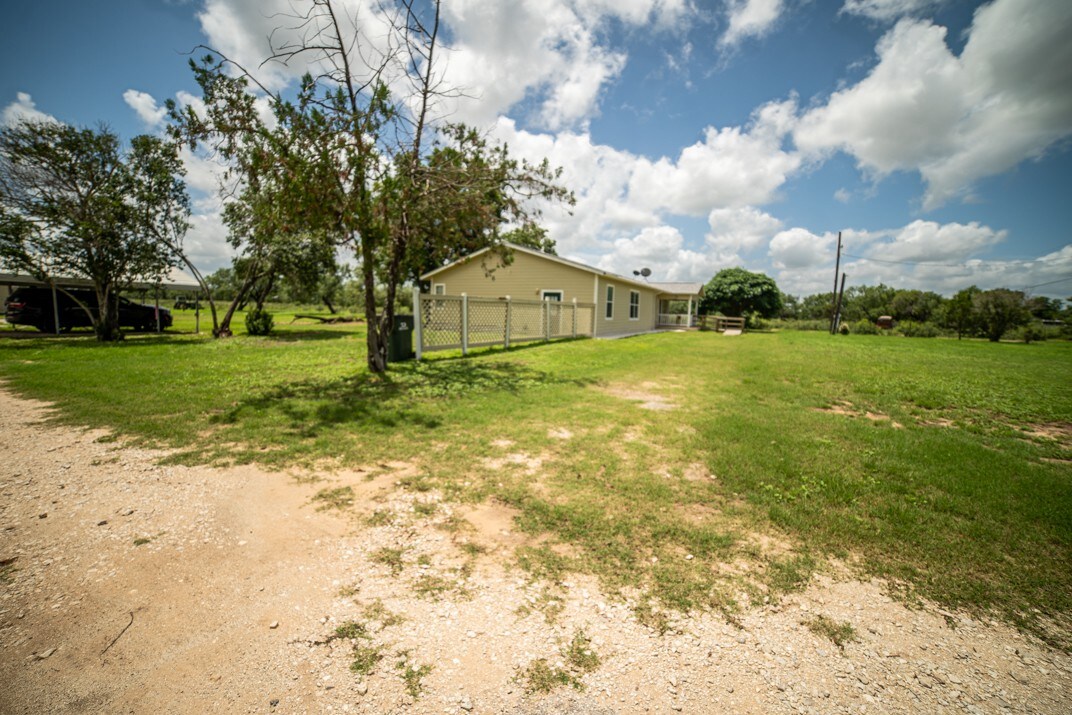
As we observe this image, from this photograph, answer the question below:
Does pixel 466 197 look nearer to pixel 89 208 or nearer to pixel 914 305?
pixel 89 208

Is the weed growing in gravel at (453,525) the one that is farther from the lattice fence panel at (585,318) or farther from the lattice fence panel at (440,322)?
the lattice fence panel at (585,318)

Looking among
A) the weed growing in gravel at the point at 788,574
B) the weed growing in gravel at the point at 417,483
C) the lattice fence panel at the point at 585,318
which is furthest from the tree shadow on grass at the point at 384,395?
the lattice fence panel at the point at 585,318

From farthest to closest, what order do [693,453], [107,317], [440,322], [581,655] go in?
1. [107,317]
2. [440,322]
3. [693,453]
4. [581,655]

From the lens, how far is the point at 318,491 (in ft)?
11.4

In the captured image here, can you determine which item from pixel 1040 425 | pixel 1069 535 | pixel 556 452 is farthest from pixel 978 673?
pixel 1040 425

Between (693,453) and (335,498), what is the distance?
3.50 metres

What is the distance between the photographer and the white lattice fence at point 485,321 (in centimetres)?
1110

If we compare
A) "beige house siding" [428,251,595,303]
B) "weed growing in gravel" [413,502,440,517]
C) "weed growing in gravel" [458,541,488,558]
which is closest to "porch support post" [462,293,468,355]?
"beige house siding" [428,251,595,303]

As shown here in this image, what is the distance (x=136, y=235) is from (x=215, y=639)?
17280 millimetres

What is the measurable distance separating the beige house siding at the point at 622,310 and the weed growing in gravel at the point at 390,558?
17.1 metres

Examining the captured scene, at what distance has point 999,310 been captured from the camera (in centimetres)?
2336

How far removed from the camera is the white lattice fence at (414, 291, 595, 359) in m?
11.1

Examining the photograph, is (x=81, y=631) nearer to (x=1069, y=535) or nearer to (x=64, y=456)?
(x=64, y=456)

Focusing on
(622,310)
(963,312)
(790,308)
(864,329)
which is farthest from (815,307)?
(622,310)
